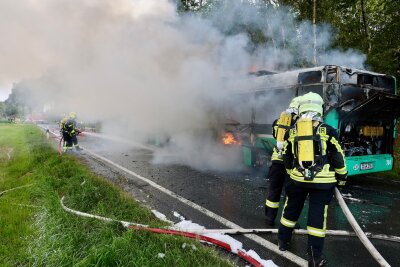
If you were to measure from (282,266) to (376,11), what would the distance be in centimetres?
1723

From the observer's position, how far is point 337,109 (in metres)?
5.99

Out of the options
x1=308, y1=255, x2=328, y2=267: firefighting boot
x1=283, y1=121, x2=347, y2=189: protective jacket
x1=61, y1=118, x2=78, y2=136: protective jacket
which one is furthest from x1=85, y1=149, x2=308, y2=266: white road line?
x1=61, y1=118, x2=78, y2=136: protective jacket

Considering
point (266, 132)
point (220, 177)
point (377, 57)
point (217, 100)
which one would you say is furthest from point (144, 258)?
point (377, 57)

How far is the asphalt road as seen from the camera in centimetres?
349

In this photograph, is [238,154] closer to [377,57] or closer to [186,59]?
[186,59]

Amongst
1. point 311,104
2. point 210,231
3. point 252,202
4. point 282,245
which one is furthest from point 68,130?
point 311,104

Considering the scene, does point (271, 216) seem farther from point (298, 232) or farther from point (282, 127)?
point (282, 127)

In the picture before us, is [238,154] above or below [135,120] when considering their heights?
below

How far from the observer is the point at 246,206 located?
16.9 ft

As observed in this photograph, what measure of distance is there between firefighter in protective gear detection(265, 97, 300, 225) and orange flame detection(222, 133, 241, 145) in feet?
13.0

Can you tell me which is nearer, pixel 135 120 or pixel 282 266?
pixel 282 266

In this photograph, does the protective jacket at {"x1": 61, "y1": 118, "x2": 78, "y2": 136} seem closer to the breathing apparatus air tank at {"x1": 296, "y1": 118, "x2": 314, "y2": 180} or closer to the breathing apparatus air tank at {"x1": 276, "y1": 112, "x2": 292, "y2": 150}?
the breathing apparatus air tank at {"x1": 276, "y1": 112, "x2": 292, "y2": 150}

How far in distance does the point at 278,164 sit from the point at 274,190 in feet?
1.24

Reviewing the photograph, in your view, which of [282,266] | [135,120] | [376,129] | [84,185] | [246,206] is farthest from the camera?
[135,120]
